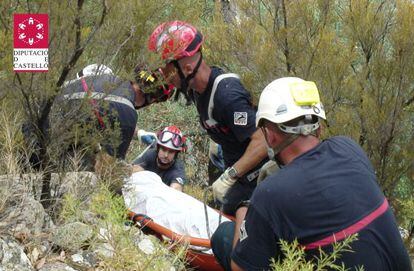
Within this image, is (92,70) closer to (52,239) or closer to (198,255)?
(52,239)

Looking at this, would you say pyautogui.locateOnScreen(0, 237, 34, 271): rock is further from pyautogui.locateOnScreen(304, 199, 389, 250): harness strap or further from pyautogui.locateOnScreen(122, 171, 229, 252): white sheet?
pyautogui.locateOnScreen(304, 199, 389, 250): harness strap

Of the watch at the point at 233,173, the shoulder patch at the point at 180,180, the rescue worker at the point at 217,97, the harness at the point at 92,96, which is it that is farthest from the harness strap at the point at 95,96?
the shoulder patch at the point at 180,180

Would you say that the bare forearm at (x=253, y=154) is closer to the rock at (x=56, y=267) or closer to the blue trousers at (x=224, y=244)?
the blue trousers at (x=224, y=244)

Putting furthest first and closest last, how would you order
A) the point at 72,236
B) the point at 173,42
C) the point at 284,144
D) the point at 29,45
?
the point at 173,42, the point at 29,45, the point at 72,236, the point at 284,144

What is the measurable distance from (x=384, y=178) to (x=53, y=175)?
2573mm

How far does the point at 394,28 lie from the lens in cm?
548

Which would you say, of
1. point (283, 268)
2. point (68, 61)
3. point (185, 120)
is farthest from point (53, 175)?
point (185, 120)

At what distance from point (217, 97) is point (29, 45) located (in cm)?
122

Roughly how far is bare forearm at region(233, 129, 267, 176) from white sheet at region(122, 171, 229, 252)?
1.63 feet

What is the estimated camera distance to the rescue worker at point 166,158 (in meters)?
7.09

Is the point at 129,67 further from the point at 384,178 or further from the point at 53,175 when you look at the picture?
the point at 384,178

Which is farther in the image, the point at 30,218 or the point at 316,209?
the point at 30,218

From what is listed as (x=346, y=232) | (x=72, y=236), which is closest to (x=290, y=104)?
(x=346, y=232)

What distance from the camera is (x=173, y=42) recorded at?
14.8 feet
